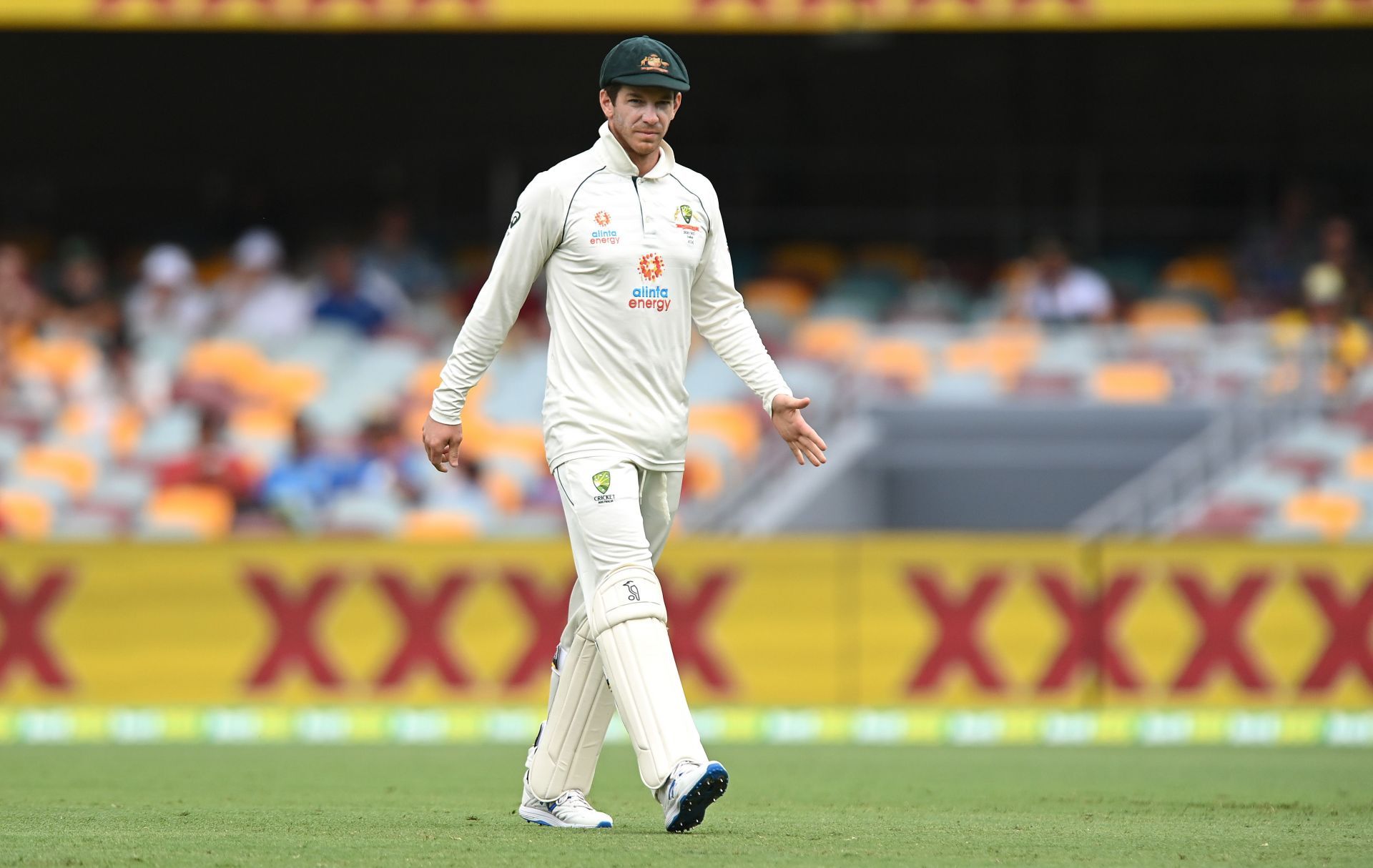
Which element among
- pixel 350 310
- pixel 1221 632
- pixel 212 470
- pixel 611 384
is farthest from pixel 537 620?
pixel 611 384

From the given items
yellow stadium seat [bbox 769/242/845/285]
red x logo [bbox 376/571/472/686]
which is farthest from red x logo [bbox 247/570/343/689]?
yellow stadium seat [bbox 769/242/845/285]

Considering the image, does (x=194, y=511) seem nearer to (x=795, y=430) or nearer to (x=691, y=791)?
(x=795, y=430)

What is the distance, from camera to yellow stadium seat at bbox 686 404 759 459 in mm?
13484

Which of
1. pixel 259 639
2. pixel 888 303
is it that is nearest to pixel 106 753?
pixel 259 639

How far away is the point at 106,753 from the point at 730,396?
6.60 m

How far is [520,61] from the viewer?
19156mm

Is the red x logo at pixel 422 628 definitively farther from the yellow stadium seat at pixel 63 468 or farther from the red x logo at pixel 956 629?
the yellow stadium seat at pixel 63 468

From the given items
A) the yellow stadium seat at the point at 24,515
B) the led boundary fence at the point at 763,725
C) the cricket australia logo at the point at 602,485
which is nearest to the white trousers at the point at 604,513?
the cricket australia logo at the point at 602,485

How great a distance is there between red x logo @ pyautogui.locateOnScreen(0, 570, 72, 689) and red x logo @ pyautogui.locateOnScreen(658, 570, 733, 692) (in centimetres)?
319

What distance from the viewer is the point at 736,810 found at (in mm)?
5906

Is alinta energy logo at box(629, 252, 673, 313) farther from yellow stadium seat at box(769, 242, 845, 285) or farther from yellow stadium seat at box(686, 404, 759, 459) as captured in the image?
yellow stadium seat at box(769, 242, 845, 285)

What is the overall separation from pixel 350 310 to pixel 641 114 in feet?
33.9

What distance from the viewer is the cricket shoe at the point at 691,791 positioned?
4895 millimetres

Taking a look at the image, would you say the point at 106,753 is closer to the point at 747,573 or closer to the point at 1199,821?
the point at 747,573
